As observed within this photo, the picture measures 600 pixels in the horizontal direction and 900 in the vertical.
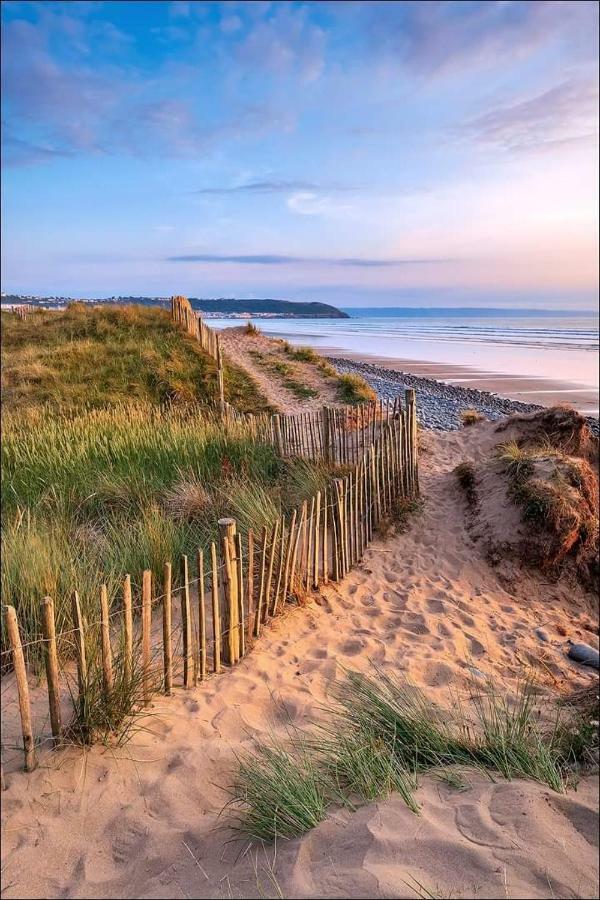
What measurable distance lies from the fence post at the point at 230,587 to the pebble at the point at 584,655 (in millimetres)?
2658

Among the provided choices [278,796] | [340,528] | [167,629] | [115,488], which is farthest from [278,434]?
[278,796]

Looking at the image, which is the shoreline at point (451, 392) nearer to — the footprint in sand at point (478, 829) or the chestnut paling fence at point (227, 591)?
the chestnut paling fence at point (227, 591)

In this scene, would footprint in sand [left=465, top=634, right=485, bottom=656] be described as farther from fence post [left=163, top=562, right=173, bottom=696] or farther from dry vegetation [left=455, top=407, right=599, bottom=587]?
fence post [left=163, top=562, right=173, bottom=696]

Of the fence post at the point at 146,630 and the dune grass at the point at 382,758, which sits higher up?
the fence post at the point at 146,630

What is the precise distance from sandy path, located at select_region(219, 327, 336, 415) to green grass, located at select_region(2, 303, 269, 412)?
0.47 meters

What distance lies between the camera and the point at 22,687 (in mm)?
2572

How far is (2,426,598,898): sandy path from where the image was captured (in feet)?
5.92

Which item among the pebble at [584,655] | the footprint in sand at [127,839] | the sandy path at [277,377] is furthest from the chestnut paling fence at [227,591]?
the sandy path at [277,377]

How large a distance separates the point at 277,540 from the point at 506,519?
3.23 m

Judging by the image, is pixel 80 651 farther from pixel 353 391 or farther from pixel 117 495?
pixel 353 391

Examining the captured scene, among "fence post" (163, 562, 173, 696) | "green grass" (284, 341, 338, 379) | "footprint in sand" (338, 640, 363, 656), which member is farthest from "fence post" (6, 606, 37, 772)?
"green grass" (284, 341, 338, 379)

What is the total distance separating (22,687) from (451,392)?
15.8 metres

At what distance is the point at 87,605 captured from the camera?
384 cm

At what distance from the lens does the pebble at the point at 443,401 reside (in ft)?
41.4
